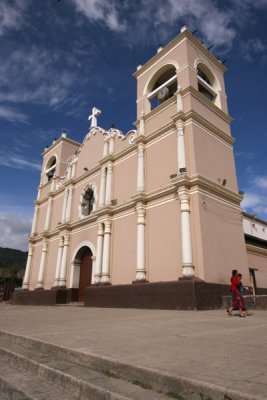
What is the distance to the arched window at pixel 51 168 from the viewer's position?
935 inches

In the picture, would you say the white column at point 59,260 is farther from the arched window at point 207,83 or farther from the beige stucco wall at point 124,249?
the arched window at point 207,83

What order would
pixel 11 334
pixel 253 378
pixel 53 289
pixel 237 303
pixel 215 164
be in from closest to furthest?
pixel 253 378
pixel 11 334
pixel 237 303
pixel 215 164
pixel 53 289

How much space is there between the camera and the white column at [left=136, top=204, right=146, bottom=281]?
458 inches

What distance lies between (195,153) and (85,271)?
9.28 meters

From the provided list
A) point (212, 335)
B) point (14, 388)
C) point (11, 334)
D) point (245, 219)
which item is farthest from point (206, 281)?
point (245, 219)

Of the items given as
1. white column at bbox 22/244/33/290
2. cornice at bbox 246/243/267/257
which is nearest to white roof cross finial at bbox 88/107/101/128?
white column at bbox 22/244/33/290

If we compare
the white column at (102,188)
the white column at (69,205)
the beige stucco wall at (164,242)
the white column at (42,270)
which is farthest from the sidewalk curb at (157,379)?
the white column at (42,270)

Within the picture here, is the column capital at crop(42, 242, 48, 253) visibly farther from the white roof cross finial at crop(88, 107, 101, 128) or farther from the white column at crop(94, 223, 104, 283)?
the white roof cross finial at crop(88, 107, 101, 128)

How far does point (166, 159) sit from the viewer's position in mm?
12773

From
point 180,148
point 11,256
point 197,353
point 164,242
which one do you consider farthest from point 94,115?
point 11,256

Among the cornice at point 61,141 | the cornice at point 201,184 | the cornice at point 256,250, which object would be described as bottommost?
the cornice at point 256,250

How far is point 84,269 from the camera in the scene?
16.6m

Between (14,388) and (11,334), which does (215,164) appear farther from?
(14,388)

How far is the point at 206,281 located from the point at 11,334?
696 centimetres
